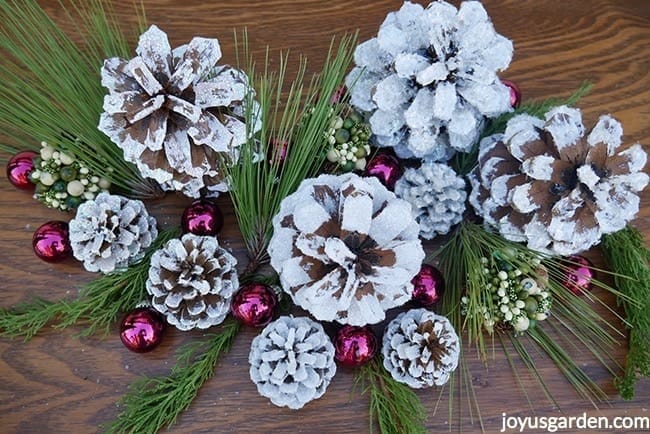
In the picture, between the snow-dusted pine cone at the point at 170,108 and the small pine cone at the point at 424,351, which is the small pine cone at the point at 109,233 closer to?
the snow-dusted pine cone at the point at 170,108

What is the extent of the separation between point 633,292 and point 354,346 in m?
0.29

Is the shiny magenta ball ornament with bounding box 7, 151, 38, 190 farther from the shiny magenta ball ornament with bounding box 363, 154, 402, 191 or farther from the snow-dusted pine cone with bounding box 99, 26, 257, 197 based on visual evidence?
the shiny magenta ball ornament with bounding box 363, 154, 402, 191

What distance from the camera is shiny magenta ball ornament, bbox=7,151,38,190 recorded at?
65cm

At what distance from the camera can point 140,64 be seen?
0.55 m

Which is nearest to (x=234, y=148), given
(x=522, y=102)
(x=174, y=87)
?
(x=174, y=87)

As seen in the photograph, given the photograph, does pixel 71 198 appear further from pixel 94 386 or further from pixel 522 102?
pixel 522 102

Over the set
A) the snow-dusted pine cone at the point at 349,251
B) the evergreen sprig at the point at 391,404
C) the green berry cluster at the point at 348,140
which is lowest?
the evergreen sprig at the point at 391,404

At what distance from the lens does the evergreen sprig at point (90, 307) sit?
0.62 m

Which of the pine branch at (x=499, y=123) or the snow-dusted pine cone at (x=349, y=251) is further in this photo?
the pine branch at (x=499, y=123)

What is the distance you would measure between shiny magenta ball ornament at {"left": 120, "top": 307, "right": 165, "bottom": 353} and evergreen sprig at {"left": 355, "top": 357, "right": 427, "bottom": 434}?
0.20 meters

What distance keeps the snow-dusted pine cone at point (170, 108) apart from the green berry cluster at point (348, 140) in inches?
3.8

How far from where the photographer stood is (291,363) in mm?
579

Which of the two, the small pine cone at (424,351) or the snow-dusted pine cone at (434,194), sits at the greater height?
the snow-dusted pine cone at (434,194)

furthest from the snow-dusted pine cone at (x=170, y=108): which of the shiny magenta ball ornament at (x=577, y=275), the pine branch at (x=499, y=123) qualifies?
the shiny magenta ball ornament at (x=577, y=275)
